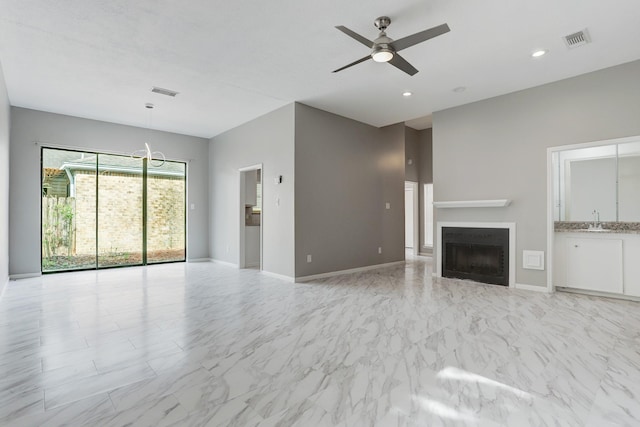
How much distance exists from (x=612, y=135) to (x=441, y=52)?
248cm

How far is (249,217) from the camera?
725 cm

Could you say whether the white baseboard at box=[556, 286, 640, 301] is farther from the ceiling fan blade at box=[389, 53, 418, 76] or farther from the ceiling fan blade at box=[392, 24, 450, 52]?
the ceiling fan blade at box=[392, 24, 450, 52]

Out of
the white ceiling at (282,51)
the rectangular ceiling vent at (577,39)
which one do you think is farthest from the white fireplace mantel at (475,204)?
the rectangular ceiling vent at (577,39)

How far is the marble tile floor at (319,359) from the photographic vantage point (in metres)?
1.80

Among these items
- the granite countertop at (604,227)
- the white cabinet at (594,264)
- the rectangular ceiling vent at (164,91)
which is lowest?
the white cabinet at (594,264)

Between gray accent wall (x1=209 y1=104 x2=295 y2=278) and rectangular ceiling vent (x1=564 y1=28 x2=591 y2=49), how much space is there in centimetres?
367

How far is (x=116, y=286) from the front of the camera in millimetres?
5082

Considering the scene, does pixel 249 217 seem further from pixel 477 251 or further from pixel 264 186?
pixel 477 251

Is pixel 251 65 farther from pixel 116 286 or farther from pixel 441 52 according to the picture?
pixel 116 286

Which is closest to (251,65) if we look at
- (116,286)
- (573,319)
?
(116,286)

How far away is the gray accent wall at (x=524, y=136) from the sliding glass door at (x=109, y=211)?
232 inches

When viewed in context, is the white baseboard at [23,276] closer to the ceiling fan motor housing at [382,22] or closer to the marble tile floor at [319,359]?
the marble tile floor at [319,359]

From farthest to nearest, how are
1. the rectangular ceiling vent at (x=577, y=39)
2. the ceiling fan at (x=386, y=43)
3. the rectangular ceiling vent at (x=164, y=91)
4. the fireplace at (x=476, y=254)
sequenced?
1. the fireplace at (x=476, y=254)
2. the rectangular ceiling vent at (x=164, y=91)
3. the rectangular ceiling vent at (x=577, y=39)
4. the ceiling fan at (x=386, y=43)

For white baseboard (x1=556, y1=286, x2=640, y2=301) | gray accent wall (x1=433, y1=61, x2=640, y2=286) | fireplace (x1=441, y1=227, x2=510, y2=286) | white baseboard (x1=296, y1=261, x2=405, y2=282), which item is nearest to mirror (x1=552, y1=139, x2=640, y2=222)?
Result: gray accent wall (x1=433, y1=61, x2=640, y2=286)
